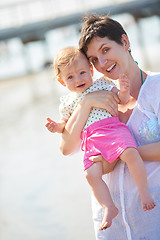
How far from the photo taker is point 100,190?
5.87ft

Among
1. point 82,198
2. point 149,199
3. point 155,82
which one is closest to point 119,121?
point 155,82

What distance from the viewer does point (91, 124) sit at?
6.37 feet

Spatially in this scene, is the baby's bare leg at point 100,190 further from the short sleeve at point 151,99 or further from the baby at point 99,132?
the short sleeve at point 151,99

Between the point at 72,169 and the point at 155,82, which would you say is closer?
the point at 155,82

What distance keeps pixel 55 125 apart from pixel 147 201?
68 centimetres

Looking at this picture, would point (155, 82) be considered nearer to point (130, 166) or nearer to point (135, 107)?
point (135, 107)

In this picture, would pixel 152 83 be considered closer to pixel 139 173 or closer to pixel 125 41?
pixel 125 41

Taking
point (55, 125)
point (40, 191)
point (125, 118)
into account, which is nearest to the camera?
point (125, 118)

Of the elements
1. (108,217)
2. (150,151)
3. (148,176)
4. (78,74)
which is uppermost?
(78,74)

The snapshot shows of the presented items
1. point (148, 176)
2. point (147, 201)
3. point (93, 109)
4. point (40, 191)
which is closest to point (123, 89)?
point (93, 109)

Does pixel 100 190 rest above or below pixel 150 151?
below

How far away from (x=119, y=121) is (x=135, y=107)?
5.0 inches

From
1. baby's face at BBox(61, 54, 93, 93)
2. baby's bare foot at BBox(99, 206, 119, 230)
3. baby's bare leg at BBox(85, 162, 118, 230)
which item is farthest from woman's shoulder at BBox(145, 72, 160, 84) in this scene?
baby's bare foot at BBox(99, 206, 119, 230)

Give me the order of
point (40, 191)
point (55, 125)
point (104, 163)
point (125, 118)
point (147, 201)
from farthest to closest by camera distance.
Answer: point (40, 191) → point (55, 125) → point (125, 118) → point (104, 163) → point (147, 201)
